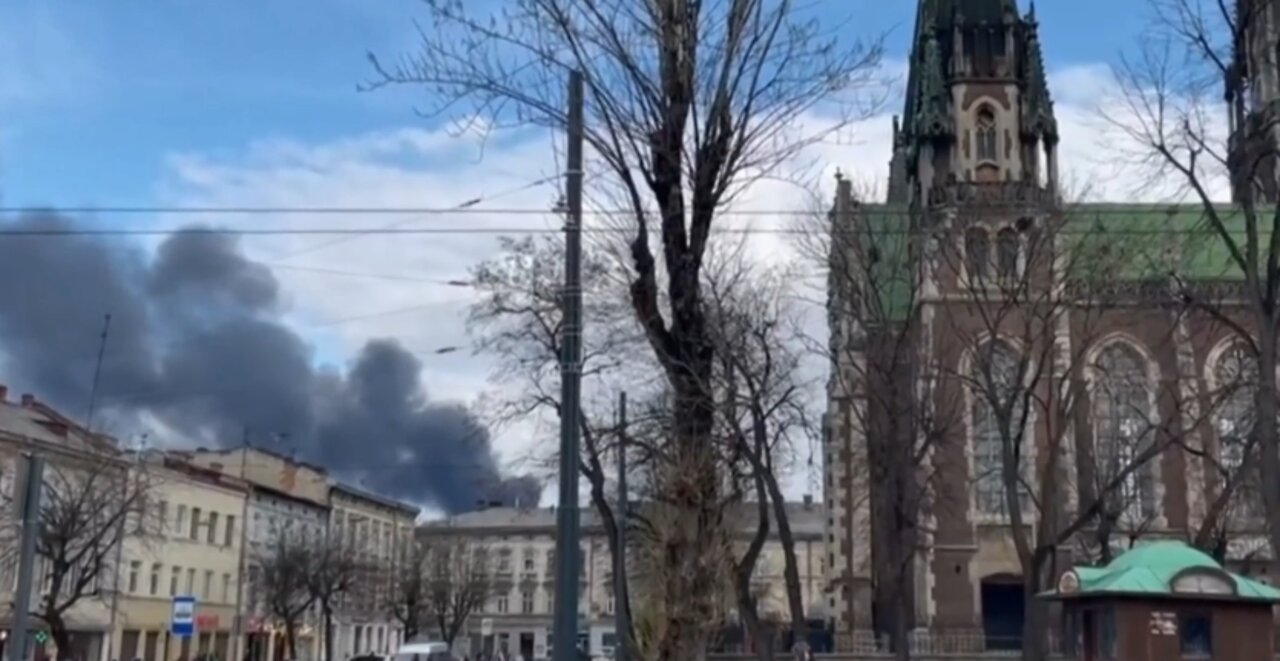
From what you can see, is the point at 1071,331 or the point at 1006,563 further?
the point at 1006,563

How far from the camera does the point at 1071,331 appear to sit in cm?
5034

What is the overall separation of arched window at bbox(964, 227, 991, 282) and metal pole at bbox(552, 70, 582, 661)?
22810 mm

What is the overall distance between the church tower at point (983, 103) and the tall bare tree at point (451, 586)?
37.0 metres

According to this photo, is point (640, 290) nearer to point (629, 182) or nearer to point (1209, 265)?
point (629, 182)

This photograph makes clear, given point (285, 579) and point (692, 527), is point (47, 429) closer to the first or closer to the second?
point (285, 579)


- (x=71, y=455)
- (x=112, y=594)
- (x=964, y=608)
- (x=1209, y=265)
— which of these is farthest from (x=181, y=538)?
(x=1209, y=265)

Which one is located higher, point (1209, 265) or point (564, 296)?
point (1209, 265)

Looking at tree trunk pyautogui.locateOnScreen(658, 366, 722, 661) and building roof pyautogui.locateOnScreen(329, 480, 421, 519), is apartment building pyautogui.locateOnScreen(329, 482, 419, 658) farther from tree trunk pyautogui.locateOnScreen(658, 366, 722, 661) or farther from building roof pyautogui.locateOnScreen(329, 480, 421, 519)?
tree trunk pyautogui.locateOnScreen(658, 366, 722, 661)

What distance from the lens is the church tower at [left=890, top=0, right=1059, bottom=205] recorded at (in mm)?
62875

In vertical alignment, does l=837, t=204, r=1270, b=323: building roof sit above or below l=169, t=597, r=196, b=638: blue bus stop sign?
above

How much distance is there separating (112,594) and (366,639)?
33.6 m

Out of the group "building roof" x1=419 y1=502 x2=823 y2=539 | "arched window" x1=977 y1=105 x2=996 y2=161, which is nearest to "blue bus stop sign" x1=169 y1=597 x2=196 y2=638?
"arched window" x1=977 y1=105 x2=996 y2=161

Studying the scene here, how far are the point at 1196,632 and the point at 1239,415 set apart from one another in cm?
1808

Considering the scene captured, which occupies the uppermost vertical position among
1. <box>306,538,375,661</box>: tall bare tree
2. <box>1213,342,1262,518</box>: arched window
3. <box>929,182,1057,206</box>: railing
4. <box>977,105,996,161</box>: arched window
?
<box>977,105,996,161</box>: arched window
